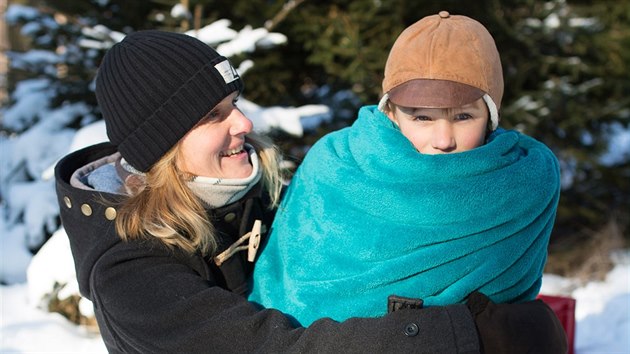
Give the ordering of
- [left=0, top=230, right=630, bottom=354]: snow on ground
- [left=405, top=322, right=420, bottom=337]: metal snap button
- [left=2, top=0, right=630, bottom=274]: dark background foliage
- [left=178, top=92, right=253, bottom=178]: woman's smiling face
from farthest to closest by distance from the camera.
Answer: [left=2, top=0, right=630, bottom=274]: dark background foliage
[left=0, top=230, right=630, bottom=354]: snow on ground
[left=178, top=92, right=253, bottom=178]: woman's smiling face
[left=405, top=322, right=420, bottom=337]: metal snap button

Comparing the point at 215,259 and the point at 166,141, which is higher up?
the point at 166,141

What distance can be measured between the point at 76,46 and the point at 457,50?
144 inches

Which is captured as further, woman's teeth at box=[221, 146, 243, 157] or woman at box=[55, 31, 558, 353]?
woman's teeth at box=[221, 146, 243, 157]

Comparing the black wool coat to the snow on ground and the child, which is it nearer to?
the child

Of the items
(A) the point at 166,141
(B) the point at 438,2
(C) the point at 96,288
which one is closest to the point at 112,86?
(A) the point at 166,141

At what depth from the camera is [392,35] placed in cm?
450

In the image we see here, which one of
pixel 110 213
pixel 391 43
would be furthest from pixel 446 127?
pixel 391 43

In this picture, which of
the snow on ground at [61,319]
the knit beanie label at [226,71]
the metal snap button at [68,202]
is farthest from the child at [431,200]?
the snow on ground at [61,319]

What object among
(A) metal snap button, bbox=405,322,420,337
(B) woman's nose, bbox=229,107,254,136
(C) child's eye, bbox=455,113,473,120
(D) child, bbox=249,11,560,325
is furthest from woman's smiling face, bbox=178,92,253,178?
(A) metal snap button, bbox=405,322,420,337

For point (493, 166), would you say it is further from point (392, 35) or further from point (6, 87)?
point (6, 87)

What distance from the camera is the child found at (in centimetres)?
165

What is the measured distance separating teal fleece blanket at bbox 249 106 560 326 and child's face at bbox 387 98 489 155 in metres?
0.06

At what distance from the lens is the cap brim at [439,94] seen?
1700 mm

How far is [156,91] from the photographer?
184 centimetres
